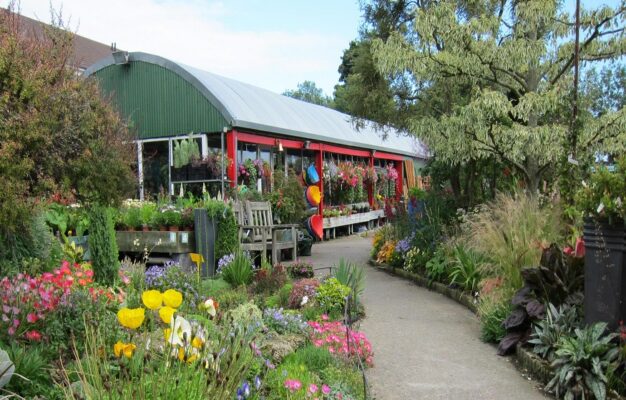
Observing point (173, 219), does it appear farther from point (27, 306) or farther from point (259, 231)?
point (27, 306)

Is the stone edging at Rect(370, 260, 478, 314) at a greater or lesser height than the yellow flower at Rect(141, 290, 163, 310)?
lesser

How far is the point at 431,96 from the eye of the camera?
10852 mm

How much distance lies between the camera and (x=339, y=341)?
4402 millimetres

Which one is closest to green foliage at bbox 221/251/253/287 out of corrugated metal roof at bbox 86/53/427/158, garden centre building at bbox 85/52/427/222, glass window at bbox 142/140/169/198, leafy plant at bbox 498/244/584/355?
leafy plant at bbox 498/244/584/355

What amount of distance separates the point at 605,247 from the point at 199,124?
9633mm

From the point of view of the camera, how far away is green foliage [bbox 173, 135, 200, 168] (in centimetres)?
1202

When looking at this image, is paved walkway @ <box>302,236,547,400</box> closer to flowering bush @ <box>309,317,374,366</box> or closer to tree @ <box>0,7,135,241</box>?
flowering bush @ <box>309,317,374,366</box>

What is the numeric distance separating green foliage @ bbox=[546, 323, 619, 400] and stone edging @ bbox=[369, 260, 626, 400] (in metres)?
0.12

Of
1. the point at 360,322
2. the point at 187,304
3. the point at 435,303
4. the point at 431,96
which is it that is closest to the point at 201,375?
the point at 187,304

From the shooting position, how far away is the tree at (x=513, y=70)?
23.9 feet

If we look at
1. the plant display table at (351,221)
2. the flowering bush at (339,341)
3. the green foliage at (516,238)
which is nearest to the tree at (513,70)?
the green foliage at (516,238)

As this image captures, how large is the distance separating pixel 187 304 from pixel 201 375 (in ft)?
9.89

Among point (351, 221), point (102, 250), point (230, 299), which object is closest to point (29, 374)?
point (230, 299)

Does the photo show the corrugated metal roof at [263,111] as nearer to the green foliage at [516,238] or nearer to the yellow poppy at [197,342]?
the green foliage at [516,238]
